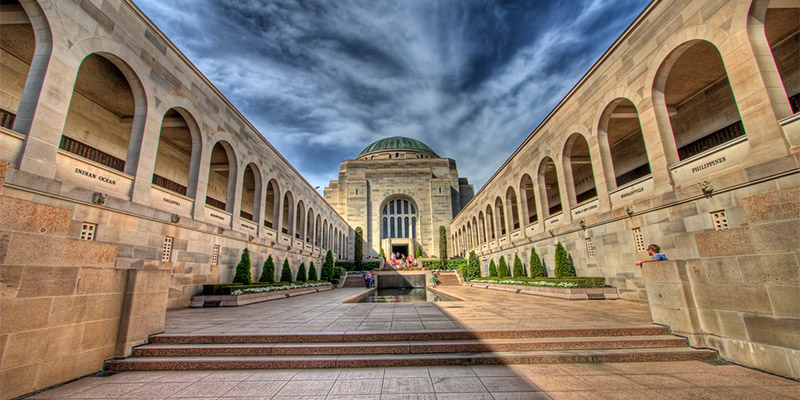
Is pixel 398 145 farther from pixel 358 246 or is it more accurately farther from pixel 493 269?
pixel 493 269

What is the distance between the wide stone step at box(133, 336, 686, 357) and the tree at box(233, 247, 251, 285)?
Answer: 8916 millimetres

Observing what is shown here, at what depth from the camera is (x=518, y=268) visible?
2072cm

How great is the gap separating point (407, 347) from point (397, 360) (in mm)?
411

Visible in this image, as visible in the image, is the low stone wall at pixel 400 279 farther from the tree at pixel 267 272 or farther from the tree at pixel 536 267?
the tree at pixel 267 272

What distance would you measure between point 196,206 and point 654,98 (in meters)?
18.2

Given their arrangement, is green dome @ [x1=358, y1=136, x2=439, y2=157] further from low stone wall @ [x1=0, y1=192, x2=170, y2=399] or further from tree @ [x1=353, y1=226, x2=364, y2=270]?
low stone wall @ [x1=0, y1=192, x2=170, y2=399]

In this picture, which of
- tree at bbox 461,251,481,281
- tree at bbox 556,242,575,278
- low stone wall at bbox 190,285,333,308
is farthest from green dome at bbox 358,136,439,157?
low stone wall at bbox 190,285,333,308

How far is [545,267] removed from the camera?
17.7 m

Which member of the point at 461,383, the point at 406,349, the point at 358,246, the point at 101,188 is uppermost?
the point at 358,246

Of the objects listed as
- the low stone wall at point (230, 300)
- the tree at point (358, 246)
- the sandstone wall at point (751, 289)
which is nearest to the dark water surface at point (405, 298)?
the low stone wall at point (230, 300)

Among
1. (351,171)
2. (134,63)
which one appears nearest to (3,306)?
(134,63)

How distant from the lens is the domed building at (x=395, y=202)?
4512 cm

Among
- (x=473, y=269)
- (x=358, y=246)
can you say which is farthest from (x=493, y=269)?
(x=358, y=246)

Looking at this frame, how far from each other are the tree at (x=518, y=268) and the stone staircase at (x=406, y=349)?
48.7 ft
